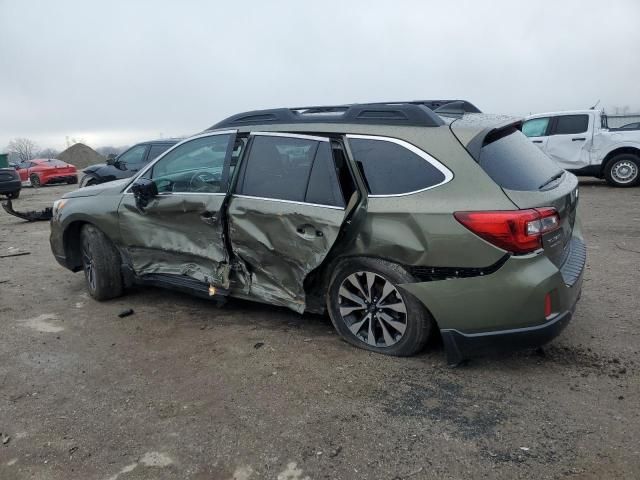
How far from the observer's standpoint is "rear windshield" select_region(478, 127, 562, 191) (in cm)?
322

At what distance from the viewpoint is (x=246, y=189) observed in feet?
13.5

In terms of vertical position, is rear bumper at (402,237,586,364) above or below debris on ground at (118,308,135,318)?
above

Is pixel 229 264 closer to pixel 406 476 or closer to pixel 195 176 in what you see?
pixel 195 176

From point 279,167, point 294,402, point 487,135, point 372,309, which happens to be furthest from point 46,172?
point 487,135

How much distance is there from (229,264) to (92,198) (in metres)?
1.87

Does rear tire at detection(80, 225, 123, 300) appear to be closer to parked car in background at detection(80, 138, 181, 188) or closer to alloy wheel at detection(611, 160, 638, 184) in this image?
parked car in background at detection(80, 138, 181, 188)

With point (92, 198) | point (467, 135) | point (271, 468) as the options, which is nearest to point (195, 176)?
point (92, 198)

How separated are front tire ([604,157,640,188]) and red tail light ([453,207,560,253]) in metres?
10.7

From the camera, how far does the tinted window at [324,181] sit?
3645mm

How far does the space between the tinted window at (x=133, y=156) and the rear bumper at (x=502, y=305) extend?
10.9m

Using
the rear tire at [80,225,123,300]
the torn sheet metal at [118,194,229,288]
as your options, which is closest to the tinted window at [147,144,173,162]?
the rear tire at [80,225,123,300]

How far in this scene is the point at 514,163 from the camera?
3.39 meters

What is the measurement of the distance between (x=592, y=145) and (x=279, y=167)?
34.9 feet

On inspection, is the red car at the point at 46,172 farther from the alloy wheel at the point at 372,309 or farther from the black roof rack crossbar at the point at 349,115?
the alloy wheel at the point at 372,309
